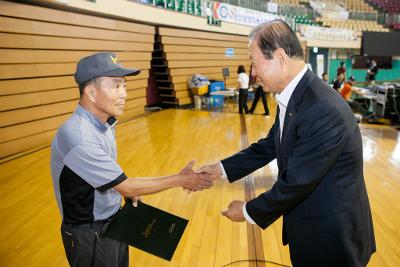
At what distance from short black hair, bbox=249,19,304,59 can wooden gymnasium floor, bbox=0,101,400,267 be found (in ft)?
6.52

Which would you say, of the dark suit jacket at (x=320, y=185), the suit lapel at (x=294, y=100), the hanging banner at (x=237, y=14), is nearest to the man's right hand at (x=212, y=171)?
the dark suit jacket at (x=320, y=185)

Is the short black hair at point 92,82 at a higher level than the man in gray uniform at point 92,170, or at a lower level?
higher

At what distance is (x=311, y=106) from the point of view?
131cm

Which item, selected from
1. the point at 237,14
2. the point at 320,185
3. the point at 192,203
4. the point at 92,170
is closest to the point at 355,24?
the point at 237,14

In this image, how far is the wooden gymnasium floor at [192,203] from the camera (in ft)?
9.30

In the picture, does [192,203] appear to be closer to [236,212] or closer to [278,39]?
[236,212]

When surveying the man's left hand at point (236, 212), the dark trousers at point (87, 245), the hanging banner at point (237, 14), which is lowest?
the dark trousers at point (87, 245)

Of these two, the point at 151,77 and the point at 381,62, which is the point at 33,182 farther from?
the point at 381,62

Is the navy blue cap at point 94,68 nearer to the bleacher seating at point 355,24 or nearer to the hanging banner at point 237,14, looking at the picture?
the hanging banner at point 237,14

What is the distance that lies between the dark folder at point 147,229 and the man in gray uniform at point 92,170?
105 millimetres

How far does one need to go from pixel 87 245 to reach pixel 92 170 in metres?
0.45

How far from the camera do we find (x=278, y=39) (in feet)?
4.62

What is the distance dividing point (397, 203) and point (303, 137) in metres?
3.38

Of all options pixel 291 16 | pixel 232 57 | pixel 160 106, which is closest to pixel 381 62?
pixel 291 16
